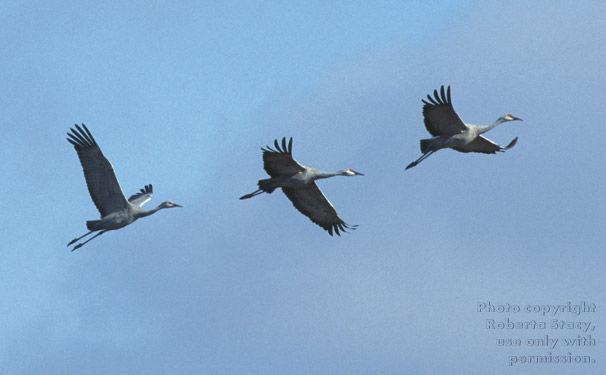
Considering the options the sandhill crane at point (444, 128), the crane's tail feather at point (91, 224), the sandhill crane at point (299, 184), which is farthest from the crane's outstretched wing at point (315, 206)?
the crane's tail feather at point (91, 224)

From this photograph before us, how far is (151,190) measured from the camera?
135ft

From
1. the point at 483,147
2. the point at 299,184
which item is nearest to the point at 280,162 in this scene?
the point at 299,184

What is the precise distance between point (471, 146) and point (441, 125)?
2.64 metres

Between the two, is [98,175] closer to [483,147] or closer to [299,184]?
[299,184]

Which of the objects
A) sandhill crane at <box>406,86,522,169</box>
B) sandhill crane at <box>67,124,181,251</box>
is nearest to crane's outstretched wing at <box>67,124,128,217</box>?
sandhill crane at <box>67,124,181,251</box>

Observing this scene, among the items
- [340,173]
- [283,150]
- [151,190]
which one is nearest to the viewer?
[283,150]

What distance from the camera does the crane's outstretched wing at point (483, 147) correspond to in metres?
38.2

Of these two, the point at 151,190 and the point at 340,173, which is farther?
the point at 151,190

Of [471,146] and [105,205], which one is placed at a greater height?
[471,146]

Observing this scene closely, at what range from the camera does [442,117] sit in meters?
36.1

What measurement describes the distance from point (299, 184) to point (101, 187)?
5349 mm

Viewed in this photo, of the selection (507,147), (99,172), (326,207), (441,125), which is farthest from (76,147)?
(507,147)

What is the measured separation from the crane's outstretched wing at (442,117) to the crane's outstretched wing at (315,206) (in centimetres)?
365

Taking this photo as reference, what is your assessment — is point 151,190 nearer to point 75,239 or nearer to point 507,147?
point 75,239
